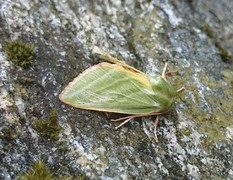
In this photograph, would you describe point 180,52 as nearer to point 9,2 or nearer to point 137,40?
point 137,40

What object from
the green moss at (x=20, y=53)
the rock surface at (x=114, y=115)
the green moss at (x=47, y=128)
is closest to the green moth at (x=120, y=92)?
the rock surface at (x=114, y=115)

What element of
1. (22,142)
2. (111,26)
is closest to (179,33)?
(111,26)

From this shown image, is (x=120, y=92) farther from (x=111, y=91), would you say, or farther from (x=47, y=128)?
(x=47, y=128)

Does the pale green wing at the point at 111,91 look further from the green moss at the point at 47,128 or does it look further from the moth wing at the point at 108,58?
the green moss at the point at 47,128

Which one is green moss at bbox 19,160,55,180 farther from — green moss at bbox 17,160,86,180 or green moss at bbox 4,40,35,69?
green moss at bbox 4,40,35,69

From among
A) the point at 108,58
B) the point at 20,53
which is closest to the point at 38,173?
the point at 20,53
